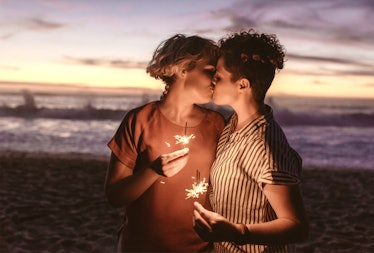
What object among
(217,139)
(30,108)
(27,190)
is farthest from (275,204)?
(30,108)

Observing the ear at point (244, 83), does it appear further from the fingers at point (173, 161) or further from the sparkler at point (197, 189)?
the sparkler at point (197, 189)

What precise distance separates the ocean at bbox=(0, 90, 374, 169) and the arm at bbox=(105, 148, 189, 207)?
13.9 m

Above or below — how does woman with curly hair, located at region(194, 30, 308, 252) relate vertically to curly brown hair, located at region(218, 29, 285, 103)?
below

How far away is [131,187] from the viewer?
2744 millimetres

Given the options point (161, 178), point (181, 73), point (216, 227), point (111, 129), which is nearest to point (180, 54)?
point (181, 73)

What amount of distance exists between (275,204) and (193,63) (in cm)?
101

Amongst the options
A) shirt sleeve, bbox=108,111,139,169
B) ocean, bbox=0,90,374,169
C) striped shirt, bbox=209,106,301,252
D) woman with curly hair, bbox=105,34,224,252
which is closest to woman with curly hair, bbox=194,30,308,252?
striped shirt, bbox=209,106,301,252

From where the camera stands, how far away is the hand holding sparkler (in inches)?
99.6

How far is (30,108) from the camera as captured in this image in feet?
124

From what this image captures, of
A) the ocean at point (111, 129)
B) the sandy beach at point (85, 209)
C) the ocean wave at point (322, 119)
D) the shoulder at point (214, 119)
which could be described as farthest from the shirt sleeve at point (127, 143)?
the ocean wave at point (322, 119)

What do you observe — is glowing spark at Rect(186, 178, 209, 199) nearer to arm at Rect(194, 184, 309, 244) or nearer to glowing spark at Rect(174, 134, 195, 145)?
glowing spark at Rect(174, 134, 195, 145)

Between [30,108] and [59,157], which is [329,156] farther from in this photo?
[30,108]

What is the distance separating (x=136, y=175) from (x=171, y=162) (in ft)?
0.91

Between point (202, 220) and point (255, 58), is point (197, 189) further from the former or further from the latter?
point (255, 58)
